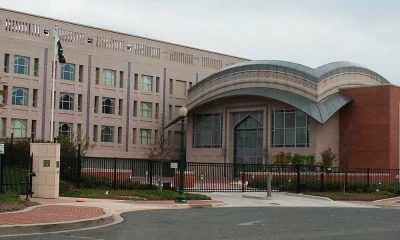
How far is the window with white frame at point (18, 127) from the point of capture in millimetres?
62469

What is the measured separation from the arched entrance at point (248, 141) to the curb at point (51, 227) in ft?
158

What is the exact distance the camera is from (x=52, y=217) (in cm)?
1703

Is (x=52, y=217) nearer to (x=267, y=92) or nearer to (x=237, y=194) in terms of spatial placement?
(x=237, y=194)

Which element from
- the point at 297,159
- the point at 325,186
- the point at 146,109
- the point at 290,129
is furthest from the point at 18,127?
the point at 325,186

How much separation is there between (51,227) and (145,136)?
5874cm

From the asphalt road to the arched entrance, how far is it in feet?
139

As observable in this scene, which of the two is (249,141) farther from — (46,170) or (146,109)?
(46,170)

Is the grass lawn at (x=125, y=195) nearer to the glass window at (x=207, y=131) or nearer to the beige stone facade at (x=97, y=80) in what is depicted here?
the beige stone facade at (x=97, y=80)

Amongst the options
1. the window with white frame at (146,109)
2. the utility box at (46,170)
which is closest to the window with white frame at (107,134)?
the window with white frame at (146,109)

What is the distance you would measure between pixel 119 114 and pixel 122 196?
43.6 meters

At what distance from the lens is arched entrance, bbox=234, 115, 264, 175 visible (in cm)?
6494

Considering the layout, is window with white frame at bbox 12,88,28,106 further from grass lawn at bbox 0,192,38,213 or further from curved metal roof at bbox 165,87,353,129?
grass lawn at bbox 0,192,38,213

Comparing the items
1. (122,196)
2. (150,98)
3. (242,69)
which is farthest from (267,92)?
(122,196)

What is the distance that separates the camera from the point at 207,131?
70.4m
